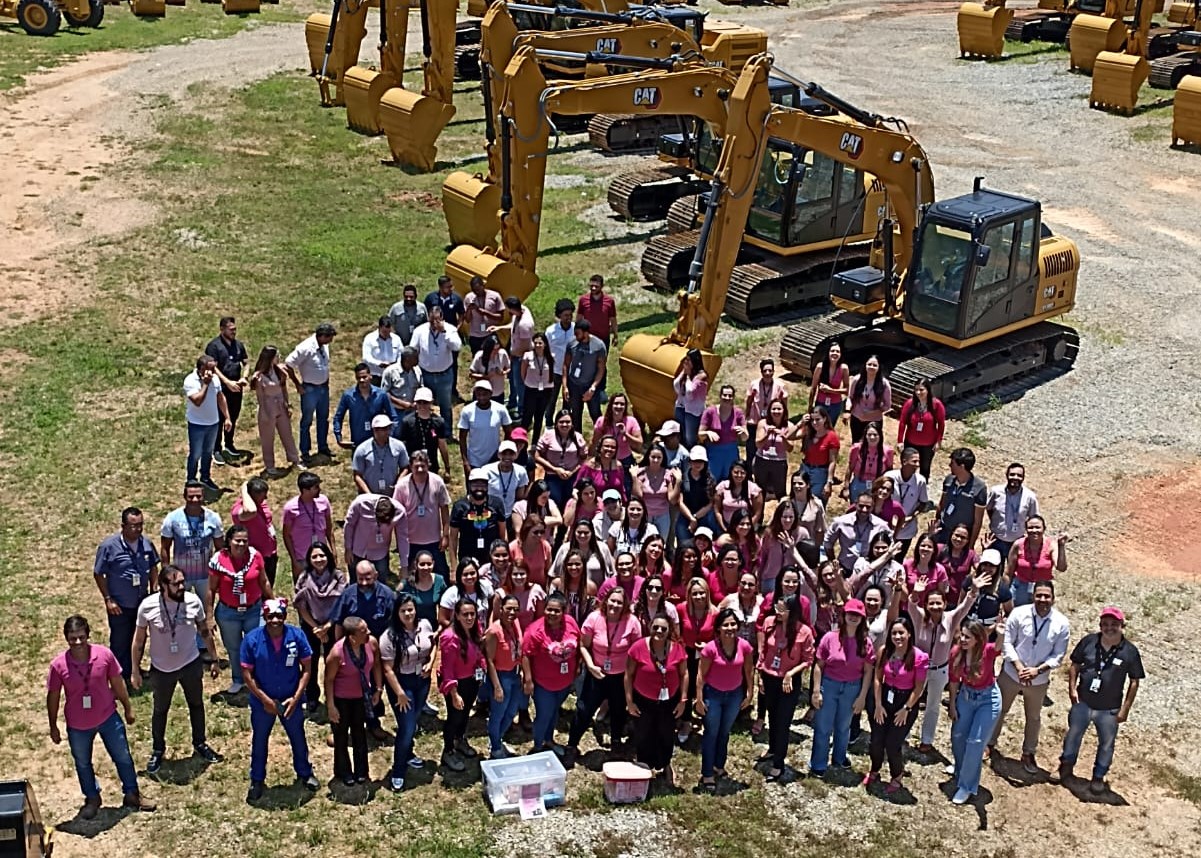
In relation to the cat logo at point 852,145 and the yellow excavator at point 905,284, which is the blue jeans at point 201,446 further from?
the cat logo at point 852,145

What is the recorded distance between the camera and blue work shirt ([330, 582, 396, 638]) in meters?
11.6

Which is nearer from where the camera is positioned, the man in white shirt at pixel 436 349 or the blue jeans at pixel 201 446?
the blue jeans at pixel 201 446

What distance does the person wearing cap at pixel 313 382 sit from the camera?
16906 millimetres

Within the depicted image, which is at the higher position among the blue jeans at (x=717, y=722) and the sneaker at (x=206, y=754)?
the blue jeans at (x=717, y=722)

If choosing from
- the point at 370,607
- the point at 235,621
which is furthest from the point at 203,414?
the point at 370,607

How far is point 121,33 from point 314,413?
87.0ft

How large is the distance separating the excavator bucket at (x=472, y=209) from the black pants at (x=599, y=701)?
12103 millimetres

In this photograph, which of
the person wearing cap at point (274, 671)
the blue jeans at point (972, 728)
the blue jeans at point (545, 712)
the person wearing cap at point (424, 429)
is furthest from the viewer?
the person wearing cap at point (424, 429)

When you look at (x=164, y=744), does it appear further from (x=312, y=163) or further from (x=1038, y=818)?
(x=312, y=163)

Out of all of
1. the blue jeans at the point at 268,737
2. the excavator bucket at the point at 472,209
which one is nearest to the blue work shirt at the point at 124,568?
the blue jeans at the point at 268,737

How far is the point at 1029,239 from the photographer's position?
769 inches

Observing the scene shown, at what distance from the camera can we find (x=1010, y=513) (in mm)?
14000

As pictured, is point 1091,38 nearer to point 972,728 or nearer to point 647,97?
point 647,97

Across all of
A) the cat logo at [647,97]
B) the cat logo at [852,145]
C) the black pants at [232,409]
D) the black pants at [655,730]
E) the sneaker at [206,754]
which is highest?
the cat logo at [647,97]
